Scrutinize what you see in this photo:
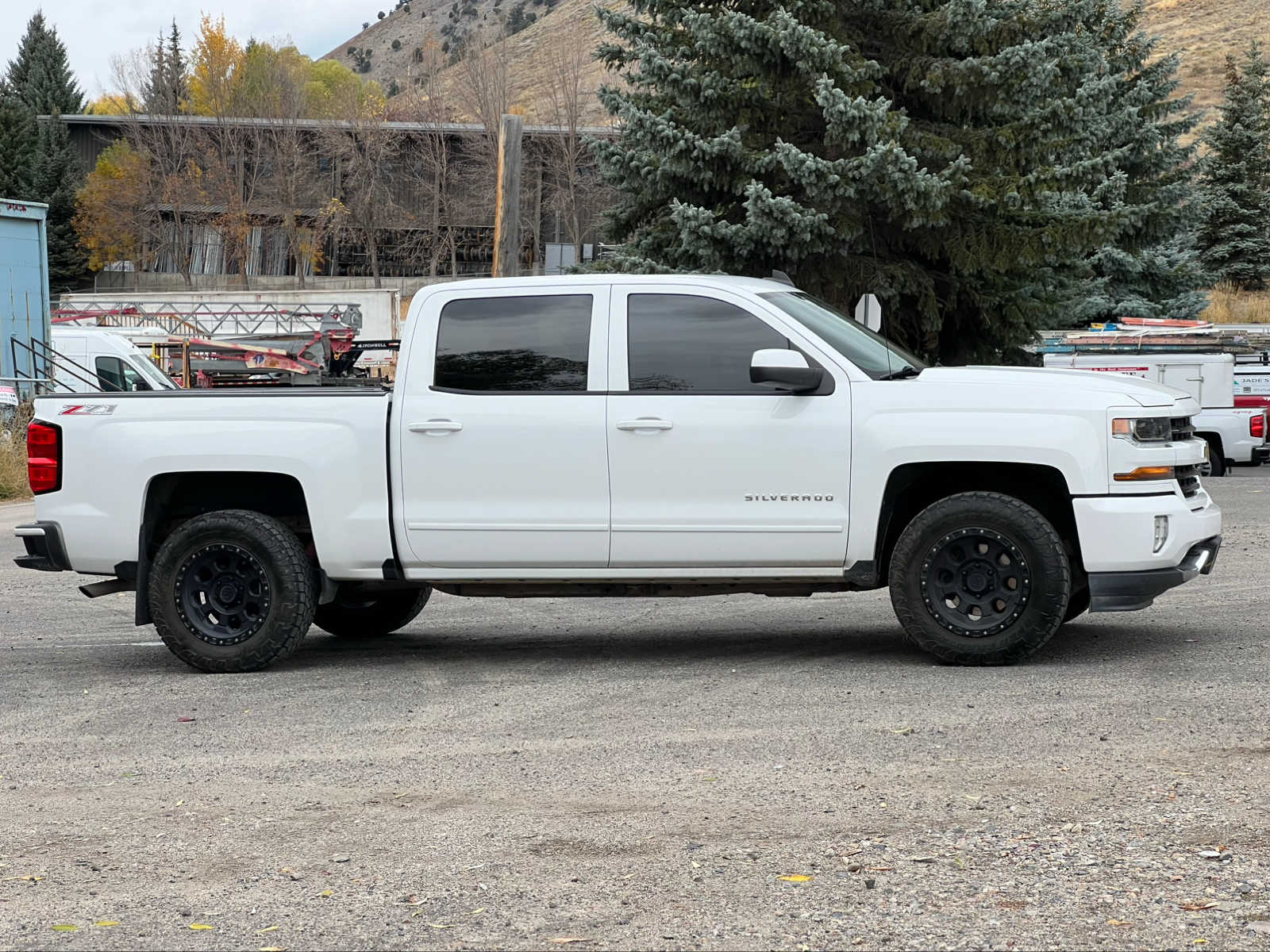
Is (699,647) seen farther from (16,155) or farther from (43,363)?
(16,155)

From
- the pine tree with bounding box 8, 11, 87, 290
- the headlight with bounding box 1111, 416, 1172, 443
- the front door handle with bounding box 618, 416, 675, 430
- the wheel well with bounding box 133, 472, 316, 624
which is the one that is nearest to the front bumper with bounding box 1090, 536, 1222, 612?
the headlight with bounding box 1111, 416, 1172, 443

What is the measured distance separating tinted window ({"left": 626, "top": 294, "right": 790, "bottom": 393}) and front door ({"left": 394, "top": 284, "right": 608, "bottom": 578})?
0.62 feet

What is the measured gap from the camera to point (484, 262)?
259 ft

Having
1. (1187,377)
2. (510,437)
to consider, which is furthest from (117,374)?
(510,437)

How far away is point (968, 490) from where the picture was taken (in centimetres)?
843

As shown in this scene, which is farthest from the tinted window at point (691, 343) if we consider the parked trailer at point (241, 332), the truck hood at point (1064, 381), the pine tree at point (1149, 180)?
the parked trailer at point (241, 332)

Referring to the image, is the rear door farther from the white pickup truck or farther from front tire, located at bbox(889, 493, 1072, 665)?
front tire, located at bbox(889, 493, 1072, 665)

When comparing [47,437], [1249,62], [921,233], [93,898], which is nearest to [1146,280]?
[1249,62]

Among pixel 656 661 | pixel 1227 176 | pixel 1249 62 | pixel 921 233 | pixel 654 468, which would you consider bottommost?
pixel 656 661

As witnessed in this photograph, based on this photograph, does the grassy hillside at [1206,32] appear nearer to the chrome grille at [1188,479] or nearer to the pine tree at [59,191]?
the pine tree at [59,191]

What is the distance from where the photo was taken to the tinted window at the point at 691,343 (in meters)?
8.33

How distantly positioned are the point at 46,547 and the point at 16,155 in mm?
71393

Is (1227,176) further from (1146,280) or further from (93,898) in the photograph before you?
(93,898)

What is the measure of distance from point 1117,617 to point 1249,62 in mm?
49554
